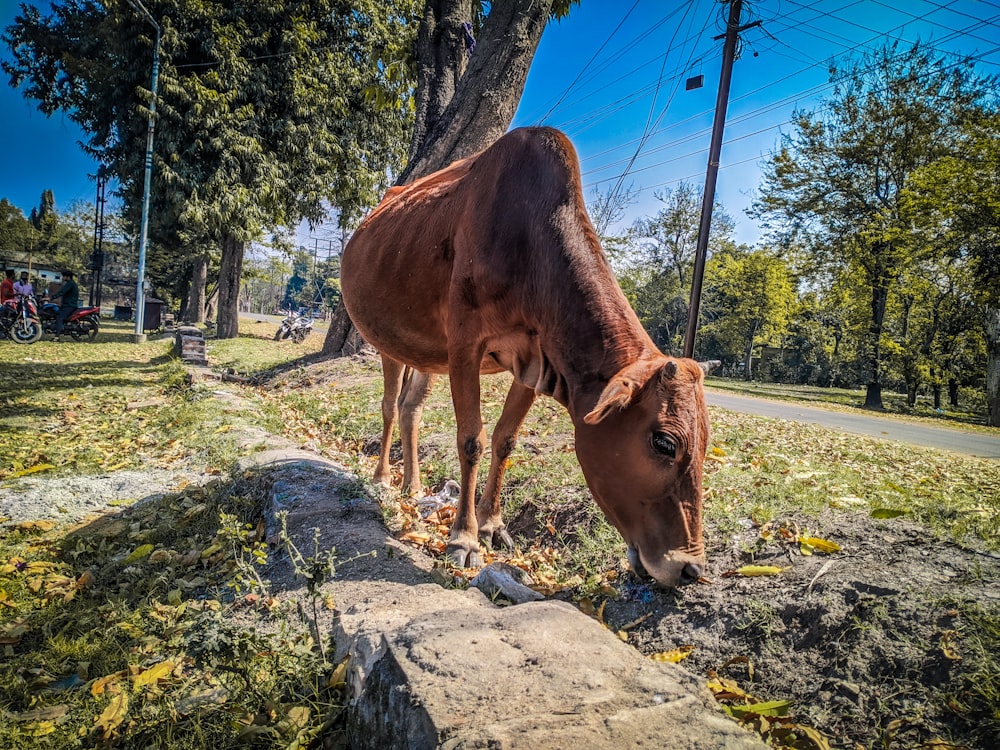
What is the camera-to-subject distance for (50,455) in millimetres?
5137

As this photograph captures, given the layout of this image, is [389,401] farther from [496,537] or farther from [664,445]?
[664,445]

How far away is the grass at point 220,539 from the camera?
1.89 meters

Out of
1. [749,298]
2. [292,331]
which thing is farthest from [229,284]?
[749,298]

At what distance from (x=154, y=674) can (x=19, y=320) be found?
17.4 meters

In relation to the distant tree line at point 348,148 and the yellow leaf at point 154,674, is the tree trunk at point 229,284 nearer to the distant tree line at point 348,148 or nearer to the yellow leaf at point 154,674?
the distant tree line at point 348,148

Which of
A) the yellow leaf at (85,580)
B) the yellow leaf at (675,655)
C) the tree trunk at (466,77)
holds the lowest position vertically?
the yellow leaf at (85,580)

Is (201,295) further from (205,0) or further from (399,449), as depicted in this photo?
(399,449)

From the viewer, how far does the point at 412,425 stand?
4.99 metres

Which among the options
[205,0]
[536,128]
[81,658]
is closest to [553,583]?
[81,658]

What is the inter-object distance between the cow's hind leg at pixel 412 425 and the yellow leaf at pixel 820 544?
3.03 metres

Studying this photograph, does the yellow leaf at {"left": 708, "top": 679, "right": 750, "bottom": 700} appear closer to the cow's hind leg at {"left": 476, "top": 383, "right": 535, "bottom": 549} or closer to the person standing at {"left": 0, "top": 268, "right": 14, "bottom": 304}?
the cow's hind leg at {"left": 476, "top": 383, "right": 535, "bottom": 549}

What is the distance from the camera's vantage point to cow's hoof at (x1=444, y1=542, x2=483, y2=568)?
130 inches

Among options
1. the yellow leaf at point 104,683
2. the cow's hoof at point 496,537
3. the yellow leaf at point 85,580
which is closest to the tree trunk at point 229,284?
the yellow leaf at point 85,580

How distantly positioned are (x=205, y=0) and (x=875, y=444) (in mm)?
21679
